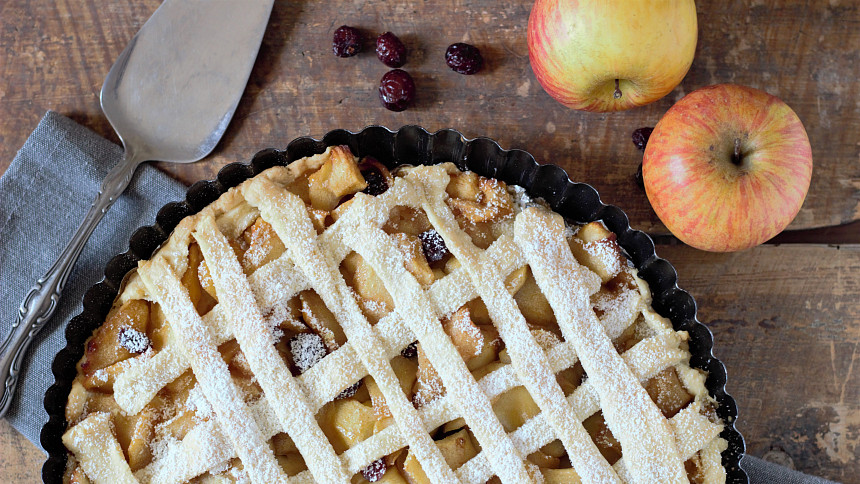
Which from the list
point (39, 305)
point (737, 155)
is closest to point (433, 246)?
point (737, 155)

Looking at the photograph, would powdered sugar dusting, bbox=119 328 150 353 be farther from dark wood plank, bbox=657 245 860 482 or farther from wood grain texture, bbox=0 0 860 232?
dark wood plank, bbox=657 245 860 482

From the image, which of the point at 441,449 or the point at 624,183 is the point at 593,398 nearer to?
the point at 441,449

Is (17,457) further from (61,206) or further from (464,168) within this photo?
(464,168)

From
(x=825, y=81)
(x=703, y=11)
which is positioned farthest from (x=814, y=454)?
(x=703, y=11)

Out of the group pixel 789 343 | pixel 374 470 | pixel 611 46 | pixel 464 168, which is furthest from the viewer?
pixel 789 343

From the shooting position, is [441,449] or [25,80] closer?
[441,449]

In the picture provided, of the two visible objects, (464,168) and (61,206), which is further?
(61,206)

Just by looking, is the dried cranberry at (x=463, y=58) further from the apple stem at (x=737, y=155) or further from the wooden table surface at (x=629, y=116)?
the apple stem at (x=737, y=155)
